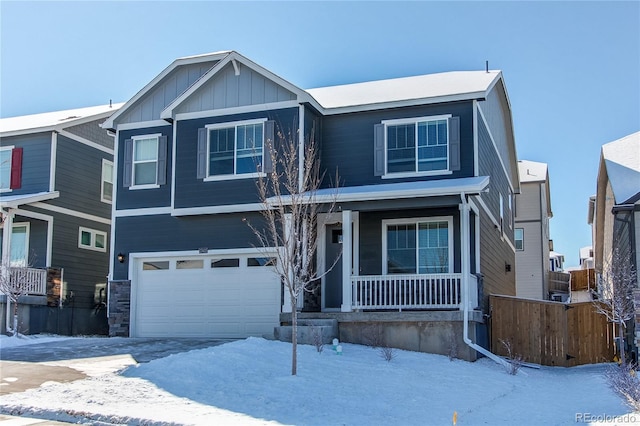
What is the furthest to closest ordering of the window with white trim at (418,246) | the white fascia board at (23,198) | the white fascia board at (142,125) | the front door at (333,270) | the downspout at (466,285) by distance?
1. the white fascia board at (23,198)
2. the white fascia board at (142,125)
3. the front door at (333,270)
4. the window with white trim at (418,246)
5. the downspout at (466,285)

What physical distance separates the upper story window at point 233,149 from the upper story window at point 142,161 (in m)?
1.52

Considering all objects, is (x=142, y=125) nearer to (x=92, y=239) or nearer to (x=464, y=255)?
(x=92, y=239)

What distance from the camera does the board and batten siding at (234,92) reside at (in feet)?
56.9

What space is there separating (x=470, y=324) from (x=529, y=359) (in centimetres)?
277

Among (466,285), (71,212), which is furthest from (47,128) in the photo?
(466,285)

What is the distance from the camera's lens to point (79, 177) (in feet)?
74.6

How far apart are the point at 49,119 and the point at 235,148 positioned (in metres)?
9.56

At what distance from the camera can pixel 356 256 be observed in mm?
16656

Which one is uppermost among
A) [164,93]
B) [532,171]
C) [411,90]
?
[532,171]

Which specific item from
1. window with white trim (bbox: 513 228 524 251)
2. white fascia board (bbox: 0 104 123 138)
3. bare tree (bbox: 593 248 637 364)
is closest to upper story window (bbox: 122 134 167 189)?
white fascia board (bbox: 0 104 123 138)

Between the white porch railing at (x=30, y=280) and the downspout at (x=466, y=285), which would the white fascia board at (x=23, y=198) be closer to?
the white porch railing at (x=30, y=280)

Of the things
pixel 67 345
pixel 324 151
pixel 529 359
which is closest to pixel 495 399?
pixel 529 359

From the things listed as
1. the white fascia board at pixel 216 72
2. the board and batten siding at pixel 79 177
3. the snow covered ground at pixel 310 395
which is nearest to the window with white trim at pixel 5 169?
the board and batten siding at pixel 79 177

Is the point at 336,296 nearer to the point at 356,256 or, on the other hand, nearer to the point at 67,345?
the point at 356,256
